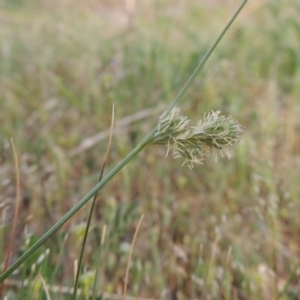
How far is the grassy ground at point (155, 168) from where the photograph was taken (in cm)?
103

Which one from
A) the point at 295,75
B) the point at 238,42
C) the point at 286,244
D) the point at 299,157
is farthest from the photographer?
the point at 238,42

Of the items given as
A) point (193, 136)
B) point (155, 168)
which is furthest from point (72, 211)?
point (155, 168)

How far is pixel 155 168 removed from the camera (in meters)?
1.50

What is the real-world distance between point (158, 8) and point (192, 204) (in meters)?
1.24

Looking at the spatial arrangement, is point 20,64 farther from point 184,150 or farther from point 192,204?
point 184,150

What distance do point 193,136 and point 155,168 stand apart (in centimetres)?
102

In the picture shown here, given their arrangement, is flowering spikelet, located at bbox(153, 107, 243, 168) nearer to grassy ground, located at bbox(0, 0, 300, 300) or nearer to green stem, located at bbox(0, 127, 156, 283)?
green stem, located at bbox(0, 127, 156, 283)

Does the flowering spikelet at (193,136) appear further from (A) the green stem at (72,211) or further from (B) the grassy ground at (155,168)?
(B) the grassy ground at (155,168)

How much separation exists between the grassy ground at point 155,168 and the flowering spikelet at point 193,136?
0.30m

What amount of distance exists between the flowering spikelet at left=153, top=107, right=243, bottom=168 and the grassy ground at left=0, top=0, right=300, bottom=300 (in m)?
0.30

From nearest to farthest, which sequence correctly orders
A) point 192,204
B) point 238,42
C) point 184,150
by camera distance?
point 184,150 → point 192,204 → point 238,42

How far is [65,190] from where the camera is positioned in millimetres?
1408

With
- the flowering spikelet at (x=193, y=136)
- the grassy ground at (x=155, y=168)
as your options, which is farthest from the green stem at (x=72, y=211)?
the grassy ground at (x=155, y=168)

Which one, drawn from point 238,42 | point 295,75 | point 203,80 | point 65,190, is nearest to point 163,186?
point 65,190
